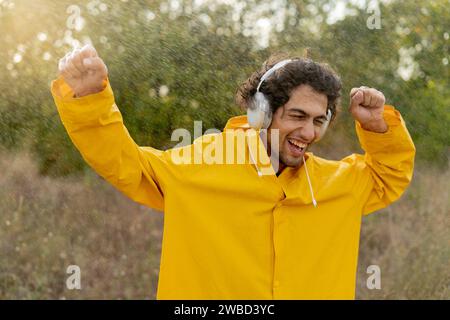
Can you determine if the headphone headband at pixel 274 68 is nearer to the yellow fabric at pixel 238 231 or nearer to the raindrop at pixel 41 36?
the yellow fabric at pixel 238 231

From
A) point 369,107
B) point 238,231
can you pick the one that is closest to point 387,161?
point 369,107

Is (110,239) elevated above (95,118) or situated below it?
above

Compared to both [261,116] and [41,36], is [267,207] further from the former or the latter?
[41,36]

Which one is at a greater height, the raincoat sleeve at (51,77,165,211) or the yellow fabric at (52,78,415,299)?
the raincoat sleeve at (51,77,165,211)

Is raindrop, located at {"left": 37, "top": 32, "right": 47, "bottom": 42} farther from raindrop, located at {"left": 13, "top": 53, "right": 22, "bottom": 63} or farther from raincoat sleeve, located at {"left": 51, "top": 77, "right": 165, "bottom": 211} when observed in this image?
raincoat sleeve, located at {"left": 51, "top": 77, "right": 165, "bottom": 211}

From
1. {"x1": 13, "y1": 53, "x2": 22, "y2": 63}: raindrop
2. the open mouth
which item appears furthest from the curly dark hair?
{"x1": 13, "y1": 53, "x2": 22, "y2": 63}: raindrop

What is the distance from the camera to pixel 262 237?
1.92 m

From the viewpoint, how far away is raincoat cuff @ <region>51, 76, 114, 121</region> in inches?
66.4

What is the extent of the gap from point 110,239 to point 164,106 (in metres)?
1.01

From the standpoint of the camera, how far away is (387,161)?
203 centimetres

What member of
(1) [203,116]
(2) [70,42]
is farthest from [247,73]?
(2) [70,42]

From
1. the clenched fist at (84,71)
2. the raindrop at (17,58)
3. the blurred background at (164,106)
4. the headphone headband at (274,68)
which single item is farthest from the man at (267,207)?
the raindrop at (17,58)

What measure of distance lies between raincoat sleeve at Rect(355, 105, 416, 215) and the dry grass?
2.49m

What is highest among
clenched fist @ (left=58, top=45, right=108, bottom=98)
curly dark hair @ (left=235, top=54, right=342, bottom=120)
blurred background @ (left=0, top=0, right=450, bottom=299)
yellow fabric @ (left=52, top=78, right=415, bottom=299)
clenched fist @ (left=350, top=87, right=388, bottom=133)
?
blurred background @ (left=0, top=0, right=450, bottom=299)
